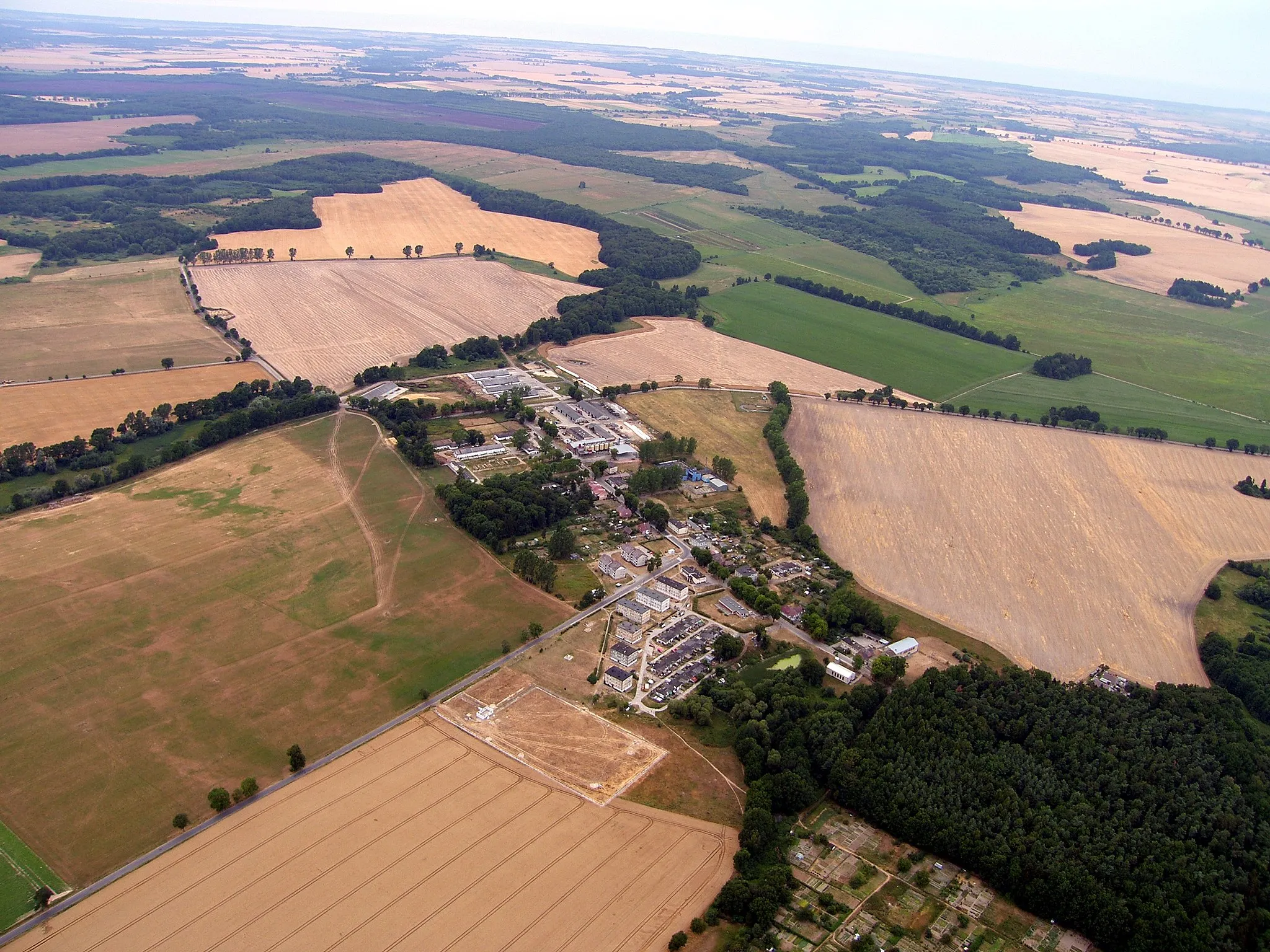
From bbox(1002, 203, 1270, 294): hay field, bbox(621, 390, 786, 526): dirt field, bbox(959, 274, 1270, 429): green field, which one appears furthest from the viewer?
bbox(1002, 203, 1270, 294): hay field

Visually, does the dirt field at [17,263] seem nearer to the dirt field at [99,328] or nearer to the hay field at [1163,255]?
the dirt field at [99,328]

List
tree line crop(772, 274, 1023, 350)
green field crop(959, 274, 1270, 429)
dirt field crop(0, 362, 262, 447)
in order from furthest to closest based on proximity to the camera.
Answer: tree line crop(772, 274, 1023, 350), green field crop(959, 274, 1270, 429), dirt field crop(0, 362, 262, 447)

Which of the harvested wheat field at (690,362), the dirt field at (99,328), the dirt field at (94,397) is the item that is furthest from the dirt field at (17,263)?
the harvested wheat field at (690,362)

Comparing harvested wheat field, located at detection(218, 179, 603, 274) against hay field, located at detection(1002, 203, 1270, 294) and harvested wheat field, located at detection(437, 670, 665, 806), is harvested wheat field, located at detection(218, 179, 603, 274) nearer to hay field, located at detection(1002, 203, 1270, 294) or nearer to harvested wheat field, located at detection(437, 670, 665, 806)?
harvested wheat field, located at detection(437, 670, 665, 806)

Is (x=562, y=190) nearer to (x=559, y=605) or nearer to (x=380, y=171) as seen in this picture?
(x=380, y=171)

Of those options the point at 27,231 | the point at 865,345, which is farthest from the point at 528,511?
the point at 27,231

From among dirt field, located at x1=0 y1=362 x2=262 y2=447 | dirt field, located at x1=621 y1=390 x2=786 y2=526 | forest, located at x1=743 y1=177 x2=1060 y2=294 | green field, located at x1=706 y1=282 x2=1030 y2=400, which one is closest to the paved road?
dirt field, located at x1=621 y1=390 x2=786 y2=526
